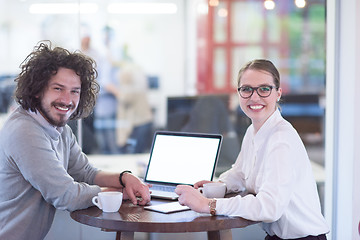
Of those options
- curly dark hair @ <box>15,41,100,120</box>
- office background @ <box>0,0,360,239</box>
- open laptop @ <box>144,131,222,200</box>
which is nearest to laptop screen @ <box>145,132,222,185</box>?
open laptop @ <box>144,131,222,200</box>

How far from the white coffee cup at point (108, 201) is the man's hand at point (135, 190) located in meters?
0.17

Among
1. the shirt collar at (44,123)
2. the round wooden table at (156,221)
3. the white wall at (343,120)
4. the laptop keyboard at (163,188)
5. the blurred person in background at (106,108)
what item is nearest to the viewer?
the round wooden table at (156,221)

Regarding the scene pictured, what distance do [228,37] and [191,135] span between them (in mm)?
3960

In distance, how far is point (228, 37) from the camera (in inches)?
248

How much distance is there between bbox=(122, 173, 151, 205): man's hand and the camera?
219cm

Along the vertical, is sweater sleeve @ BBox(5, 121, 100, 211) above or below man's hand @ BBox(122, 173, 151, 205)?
above

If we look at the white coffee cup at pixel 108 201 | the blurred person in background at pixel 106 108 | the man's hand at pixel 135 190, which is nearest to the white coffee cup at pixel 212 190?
the man's hand at pixel 135 190

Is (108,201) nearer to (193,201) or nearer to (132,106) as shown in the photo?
(193,201)

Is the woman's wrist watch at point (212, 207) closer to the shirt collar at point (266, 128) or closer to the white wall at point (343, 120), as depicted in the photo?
the shirt collar at point (266, 128)

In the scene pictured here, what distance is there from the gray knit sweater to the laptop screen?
16.7 inches

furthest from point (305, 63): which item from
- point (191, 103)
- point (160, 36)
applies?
point (191, 103)

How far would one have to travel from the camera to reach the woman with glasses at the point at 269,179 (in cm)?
194

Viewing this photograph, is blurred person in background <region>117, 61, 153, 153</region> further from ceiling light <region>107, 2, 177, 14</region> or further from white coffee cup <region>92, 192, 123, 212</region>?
white coffee cup <region>92, 192, 123, 212</region>

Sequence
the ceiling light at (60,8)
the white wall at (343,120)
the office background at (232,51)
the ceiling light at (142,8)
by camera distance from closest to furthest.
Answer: the white wall at (343,120) → the office background at (232,51) → the ceiling light at (60,8) → the ceiling light at (142,8)
